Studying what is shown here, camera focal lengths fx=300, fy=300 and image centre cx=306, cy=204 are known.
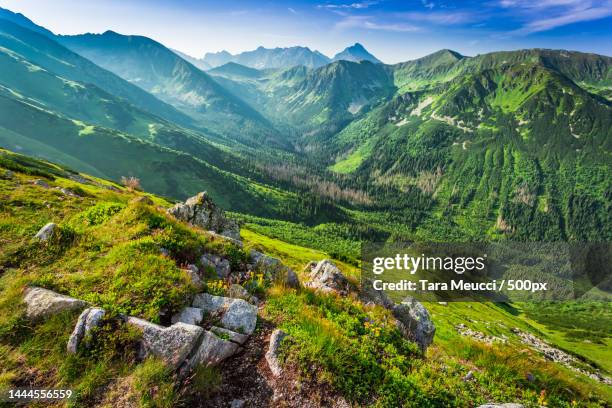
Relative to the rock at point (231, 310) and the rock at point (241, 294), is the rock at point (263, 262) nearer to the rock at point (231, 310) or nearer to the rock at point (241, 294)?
the rock at point (241, 294)

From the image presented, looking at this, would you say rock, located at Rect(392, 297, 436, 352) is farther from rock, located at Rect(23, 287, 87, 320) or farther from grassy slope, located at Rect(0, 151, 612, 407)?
rock, located at Rect(23, 287, 87, 320)

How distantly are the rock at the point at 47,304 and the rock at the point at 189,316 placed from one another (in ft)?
9.83

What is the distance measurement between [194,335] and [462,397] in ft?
30.0

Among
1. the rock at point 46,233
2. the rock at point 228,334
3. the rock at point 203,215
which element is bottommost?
the rock at point 203,215

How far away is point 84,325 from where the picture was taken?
933 cm

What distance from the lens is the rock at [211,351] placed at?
9.36 m

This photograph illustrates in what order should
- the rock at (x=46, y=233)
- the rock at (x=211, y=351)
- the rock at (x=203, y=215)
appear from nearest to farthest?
the rock at (x=211, y=351)
the rock at (x=46, y=233)
the rock at (x=203, y=215)

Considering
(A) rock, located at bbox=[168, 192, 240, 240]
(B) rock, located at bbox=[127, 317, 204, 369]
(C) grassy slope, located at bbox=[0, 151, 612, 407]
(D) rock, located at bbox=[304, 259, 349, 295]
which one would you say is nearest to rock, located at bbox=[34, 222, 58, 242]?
(C) grassy slope, located at bbox=[0, 151, 612, 407]

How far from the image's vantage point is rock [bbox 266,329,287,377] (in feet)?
31.8

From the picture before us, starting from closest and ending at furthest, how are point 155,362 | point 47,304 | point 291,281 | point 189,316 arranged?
point 155,362 < point 47,304 < point 189,316 < point 291,281

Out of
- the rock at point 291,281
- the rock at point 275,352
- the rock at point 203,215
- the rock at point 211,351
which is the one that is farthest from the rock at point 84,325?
the rock at point 203,215

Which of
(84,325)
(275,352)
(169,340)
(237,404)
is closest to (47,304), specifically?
(84,325)

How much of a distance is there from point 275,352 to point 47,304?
7707mm

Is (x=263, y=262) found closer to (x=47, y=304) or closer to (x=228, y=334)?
(x=228, y=334)
